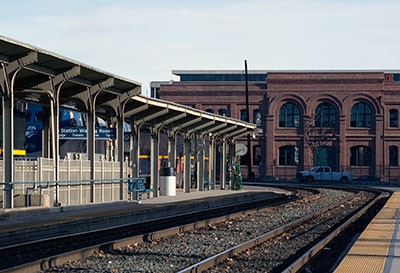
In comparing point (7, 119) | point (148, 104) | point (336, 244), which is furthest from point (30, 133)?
point (336, 244)

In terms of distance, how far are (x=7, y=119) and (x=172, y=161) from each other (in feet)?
59.1

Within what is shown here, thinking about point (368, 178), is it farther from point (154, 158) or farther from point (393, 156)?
point (154, 158)

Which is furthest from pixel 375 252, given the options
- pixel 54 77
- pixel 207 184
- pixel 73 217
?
pixel 207 184

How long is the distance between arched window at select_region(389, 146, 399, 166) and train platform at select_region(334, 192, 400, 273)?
61.4 metres

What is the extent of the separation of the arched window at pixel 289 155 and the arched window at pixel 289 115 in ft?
7.44

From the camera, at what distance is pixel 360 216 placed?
92.7 feet

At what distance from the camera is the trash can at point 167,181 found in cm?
3834

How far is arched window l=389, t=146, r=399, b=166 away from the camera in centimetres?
8150

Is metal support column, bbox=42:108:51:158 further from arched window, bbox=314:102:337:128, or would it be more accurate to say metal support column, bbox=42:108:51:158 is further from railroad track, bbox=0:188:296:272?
arched window, bbox=314:102:337:128

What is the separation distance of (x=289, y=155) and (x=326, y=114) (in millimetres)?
5335

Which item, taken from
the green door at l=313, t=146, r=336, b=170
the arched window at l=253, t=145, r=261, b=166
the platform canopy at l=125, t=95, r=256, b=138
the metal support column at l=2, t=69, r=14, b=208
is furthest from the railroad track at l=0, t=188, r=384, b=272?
the green door at l=313, t=146, r=336, b=170

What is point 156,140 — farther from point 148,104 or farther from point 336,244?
point 336,244

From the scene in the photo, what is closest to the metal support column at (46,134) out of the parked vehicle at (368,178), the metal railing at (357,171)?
the metal railing at (357,171)

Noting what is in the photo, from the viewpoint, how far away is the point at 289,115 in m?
83.4
